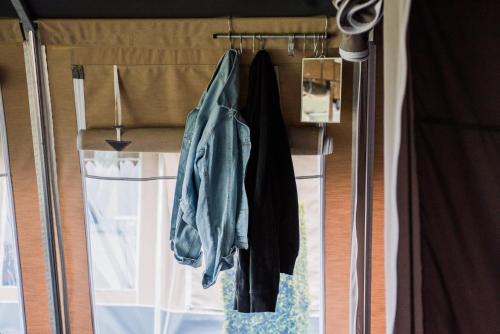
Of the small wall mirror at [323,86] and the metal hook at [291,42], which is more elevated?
the metal hook at [291,42]

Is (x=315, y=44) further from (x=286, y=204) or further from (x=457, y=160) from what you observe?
(x=457, y=160)

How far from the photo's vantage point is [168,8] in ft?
4.84

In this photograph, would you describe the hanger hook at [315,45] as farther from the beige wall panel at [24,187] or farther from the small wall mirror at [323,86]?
the beige wall panel at [24,187]

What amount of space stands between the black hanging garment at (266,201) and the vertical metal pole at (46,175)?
779mm

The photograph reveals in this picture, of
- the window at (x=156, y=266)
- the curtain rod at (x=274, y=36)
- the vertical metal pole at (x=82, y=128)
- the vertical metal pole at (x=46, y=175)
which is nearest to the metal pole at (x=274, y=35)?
the curtain rod at (x=274, y=36)

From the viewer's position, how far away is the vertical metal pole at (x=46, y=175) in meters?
1.52

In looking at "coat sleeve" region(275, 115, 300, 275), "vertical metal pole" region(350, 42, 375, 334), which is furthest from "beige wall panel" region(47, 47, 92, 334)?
"vertical metal pole" region(350, 42, 375, 334)

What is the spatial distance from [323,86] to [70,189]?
1.10 m

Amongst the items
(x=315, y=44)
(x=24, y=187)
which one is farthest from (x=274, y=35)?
(x=24, y=187)

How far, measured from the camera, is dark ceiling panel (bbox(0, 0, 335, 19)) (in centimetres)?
144

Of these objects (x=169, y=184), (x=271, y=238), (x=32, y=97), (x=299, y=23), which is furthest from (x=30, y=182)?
(x=299, y=23)

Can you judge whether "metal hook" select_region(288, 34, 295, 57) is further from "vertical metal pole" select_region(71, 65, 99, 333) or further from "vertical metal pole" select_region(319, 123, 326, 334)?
"vertical metal pole" select_region(71, 65, 99, 333)

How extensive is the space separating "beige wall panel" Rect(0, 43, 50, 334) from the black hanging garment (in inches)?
36.3

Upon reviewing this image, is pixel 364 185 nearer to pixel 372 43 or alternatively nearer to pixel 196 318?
pixel 372 43
